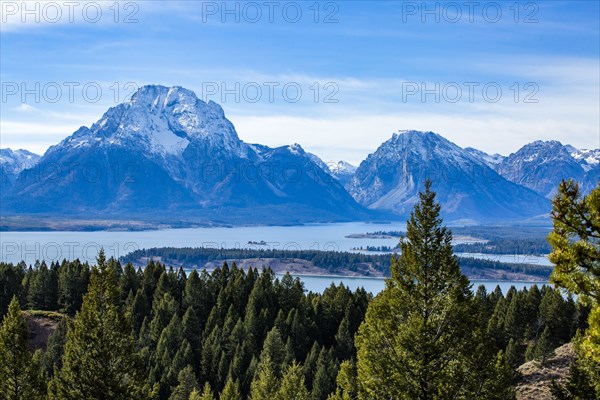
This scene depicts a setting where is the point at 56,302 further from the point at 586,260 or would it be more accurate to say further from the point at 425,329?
the point at 586,260

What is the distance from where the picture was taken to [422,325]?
2194 centimetres

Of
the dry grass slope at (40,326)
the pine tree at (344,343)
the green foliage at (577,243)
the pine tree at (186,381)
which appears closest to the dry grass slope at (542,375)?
the pine tree at (344,343)

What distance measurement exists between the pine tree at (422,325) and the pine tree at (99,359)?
11.2 meters

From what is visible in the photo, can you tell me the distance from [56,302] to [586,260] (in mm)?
99208

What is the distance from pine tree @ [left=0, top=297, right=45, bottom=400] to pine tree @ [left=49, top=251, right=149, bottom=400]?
3995 mm

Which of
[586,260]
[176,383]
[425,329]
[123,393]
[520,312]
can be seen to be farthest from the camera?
[520,312]

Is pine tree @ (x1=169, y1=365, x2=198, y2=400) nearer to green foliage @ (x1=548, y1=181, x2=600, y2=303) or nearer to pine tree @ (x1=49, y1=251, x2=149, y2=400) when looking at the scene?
pine tree @ (x1=49, y1=251, x2=149, y2=400)

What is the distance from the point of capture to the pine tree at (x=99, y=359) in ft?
92.5

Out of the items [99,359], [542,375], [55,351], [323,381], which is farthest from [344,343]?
[99,359]

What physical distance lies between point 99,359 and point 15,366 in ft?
21.6

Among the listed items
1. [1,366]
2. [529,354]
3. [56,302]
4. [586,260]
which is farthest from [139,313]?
[586,260]

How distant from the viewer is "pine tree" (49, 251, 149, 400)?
2819 cm

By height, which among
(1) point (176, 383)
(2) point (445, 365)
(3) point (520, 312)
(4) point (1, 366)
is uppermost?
(2) point (445, 365)

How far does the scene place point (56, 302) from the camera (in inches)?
4038
